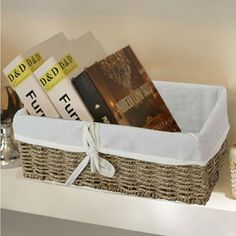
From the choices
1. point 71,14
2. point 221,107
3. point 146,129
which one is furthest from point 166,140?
point 71,14

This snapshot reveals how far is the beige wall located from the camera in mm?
1137

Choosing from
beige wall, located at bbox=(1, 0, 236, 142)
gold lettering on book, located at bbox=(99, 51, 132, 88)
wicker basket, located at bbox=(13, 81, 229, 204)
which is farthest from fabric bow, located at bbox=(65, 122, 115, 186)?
beige wall, located at bbox=(1, 0, 236, 142)

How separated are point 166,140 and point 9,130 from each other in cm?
40

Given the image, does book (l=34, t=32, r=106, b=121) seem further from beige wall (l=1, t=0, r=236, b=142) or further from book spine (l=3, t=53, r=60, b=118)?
beige wall (l=1, t=0, r=236, b=142)

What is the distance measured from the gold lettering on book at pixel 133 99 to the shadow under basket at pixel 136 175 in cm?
9

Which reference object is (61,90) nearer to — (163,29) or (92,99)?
(92,99)

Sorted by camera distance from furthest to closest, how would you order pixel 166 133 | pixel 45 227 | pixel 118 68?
pixel 45 227
pixel 118 68
pixel 166 133

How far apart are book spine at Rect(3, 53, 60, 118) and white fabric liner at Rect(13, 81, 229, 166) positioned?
24 millimetres

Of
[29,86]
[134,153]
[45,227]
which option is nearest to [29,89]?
[29,86]

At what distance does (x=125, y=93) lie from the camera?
3.39 ft

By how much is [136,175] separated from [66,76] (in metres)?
0.21

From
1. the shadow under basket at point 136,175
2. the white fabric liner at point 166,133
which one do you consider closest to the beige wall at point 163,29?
the white fabric liner at point 166,133

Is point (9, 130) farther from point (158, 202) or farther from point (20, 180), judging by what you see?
point (158, 202)

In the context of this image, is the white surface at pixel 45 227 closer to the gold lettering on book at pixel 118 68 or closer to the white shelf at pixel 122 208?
the white shelf at pixel 122 208
